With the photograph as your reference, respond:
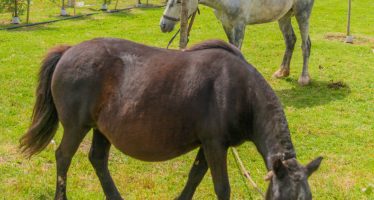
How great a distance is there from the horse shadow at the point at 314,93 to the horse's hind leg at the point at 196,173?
18.3ft

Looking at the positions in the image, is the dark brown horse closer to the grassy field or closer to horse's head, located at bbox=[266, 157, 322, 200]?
horse's head, located at bbox=[266, 157, 322, 200]

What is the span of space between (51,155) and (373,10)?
78.4ft

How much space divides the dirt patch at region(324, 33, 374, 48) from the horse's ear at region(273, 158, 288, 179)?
598 inches

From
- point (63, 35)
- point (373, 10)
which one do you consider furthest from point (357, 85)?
point (373, 10)

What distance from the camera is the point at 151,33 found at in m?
18.8

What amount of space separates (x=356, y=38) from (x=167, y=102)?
1601 centimetres

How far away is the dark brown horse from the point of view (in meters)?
4.53

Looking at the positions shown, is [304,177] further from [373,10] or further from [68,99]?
[373,10]

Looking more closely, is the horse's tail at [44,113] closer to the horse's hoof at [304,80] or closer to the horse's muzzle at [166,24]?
the horse's muzzle at [166,24]

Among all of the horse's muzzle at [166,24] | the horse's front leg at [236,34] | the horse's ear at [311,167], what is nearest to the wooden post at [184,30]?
the horse's muzzle at [166,24]

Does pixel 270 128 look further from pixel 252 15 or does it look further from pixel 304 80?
pixel 304 80

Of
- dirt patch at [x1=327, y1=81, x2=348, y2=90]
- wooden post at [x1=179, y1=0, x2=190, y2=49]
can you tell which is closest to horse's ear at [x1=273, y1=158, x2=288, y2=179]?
wooden post at [x1=179, y1=0, x2=190, y2=49]

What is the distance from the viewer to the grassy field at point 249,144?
21.2 ft

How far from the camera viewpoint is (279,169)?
387 cm
